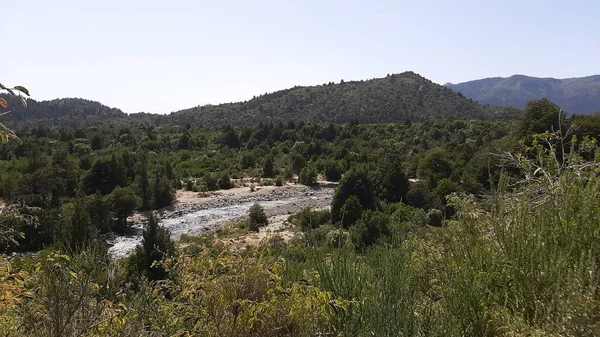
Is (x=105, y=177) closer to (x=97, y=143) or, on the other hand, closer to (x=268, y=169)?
(x=268, y=169)

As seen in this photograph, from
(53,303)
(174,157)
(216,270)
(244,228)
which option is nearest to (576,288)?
(216,270)

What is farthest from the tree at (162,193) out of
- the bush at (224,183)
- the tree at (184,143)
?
the tree at (184,143)

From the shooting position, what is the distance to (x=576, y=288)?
221 centimetres

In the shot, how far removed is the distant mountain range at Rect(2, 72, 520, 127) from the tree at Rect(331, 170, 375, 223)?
49315mm

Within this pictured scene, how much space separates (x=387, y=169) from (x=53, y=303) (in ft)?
88.9

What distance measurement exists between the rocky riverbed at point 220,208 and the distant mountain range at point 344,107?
42.9 meters

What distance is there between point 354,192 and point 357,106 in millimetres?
59906

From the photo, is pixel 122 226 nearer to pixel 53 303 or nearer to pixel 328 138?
pixel 53 303

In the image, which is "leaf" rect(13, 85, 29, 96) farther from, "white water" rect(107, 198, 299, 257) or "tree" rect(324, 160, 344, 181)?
"tree" rect(324, 160, 344, 181)

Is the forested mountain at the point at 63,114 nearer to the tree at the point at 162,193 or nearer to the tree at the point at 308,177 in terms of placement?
the tree at the point at 162,193

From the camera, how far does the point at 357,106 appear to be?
270ft

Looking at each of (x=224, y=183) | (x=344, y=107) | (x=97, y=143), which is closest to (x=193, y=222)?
(x=224, y=183)

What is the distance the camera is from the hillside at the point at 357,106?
76812mm

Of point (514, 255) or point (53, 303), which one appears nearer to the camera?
point (53, 303)
